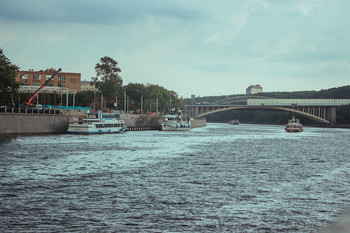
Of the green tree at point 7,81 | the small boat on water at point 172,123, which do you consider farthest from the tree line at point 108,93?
the small boat on water at point 172,123

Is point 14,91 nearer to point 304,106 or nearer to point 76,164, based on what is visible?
point 76,164

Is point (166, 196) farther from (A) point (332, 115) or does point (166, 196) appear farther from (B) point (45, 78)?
(A) point (332, 115)

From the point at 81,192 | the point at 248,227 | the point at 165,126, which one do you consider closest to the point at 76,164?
the point at 81,192

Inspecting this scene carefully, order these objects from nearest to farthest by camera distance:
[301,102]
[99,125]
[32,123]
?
[32,123] < [99,125] < [301,102]

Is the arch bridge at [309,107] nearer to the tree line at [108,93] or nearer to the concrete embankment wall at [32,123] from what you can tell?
the tree line at [108,93]

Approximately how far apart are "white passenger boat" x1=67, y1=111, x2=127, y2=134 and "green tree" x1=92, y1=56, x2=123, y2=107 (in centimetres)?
3356

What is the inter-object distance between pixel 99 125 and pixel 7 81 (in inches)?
816

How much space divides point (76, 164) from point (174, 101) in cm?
15019

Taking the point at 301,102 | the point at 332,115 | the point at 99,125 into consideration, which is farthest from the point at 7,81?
the point at 332,115

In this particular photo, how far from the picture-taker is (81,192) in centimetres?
2092

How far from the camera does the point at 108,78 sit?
5059 inches

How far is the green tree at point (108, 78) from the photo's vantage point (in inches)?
4980

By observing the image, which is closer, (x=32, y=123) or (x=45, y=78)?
(x=32, y=123)

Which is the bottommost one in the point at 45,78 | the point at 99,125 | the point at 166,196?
the point at 166,196
